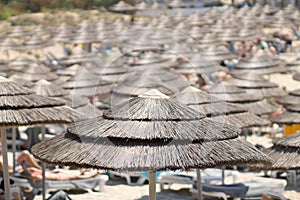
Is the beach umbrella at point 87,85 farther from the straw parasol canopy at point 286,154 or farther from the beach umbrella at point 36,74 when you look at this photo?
the straw parasol canopy at point 286,154

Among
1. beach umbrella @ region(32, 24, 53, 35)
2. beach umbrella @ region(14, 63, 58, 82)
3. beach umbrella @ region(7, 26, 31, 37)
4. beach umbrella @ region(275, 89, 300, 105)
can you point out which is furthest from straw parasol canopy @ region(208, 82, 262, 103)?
beach umbrella @ region(32, 24, 53, 35)

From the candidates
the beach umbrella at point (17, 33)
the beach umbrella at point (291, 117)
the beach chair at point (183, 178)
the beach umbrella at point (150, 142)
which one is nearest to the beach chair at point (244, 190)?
the beach chair at point (183, 178)

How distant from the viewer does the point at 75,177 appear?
12086 millimetres

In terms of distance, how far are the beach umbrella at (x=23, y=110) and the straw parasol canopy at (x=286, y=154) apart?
107 inches

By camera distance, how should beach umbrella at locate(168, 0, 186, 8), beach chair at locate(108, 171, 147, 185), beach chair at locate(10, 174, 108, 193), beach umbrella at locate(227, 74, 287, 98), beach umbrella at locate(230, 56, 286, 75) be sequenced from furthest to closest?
beach umbrella at locate(168, 0, 186, 8) < beach umbrella at locate(230, 56, 286, 75) < beach umbrella at locate(227, 74, 287, 98) < beach chair at locate(108, 171, 147, 185) < beach chair at locate(10, 174, 108, 193)

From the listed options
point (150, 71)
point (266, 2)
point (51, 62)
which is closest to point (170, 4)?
point (266, 2)

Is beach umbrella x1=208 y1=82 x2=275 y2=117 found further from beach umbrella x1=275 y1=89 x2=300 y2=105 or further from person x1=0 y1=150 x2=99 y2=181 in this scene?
person x1=0 y1=150 x2=99 y2=181

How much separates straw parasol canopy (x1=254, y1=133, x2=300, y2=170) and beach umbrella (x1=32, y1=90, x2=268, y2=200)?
1.34 meters

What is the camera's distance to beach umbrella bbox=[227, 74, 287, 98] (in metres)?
17.8

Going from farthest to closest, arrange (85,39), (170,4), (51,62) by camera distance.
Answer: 1. (170,4)
2. (85,39)
3. (51,62)

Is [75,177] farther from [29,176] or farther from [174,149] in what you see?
[174,149]

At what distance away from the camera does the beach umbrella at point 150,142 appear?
20.6 feet

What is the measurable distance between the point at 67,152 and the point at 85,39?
28.8 metres

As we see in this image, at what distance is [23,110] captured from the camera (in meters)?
8.77
